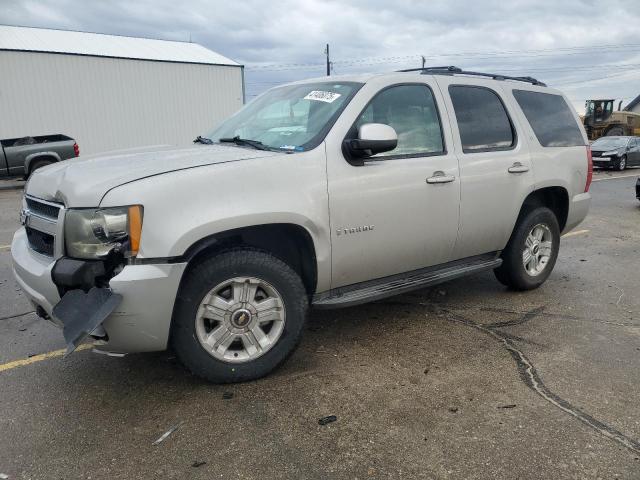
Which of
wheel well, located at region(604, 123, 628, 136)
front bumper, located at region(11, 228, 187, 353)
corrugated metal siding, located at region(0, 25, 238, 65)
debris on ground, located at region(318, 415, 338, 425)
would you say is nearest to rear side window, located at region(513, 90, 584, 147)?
debris on ground, located at region(318, 415, 338, 425)

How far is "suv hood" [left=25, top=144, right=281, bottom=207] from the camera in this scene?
2.83 m

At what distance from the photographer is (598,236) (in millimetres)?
7980

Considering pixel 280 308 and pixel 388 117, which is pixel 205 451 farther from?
pixel 388 117

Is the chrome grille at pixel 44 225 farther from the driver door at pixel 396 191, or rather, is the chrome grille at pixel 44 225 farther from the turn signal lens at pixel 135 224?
the driver door at pixel 396 191

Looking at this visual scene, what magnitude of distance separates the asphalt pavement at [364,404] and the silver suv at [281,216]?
40 centimetres

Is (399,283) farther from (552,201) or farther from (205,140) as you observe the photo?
(552,201)

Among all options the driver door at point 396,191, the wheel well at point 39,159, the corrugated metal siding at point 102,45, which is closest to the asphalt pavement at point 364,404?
the driver door at point 396,191

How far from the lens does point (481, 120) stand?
436cm

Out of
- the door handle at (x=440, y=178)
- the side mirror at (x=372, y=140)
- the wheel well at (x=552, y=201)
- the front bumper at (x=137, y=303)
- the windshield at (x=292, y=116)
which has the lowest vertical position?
the front bumper at (x=137, y=303)

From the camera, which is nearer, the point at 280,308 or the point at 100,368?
the point at 280,308

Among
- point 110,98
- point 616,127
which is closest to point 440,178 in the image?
point 110,98

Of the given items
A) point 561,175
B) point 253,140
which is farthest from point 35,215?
point 561,175

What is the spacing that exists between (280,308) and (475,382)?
1.29 meters

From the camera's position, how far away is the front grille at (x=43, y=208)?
3023mm
